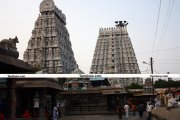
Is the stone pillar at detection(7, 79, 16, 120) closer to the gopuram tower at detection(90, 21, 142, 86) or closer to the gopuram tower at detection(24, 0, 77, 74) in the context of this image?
the gopuram tower at detection(24, 0, 77, 74)

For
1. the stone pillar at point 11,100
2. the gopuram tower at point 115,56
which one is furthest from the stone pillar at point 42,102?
the gopuram tower at point 115,56

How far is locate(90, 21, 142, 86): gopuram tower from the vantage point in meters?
102

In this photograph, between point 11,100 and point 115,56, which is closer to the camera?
point 11,100

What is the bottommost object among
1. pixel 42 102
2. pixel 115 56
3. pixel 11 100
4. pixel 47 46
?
pixel 42 102

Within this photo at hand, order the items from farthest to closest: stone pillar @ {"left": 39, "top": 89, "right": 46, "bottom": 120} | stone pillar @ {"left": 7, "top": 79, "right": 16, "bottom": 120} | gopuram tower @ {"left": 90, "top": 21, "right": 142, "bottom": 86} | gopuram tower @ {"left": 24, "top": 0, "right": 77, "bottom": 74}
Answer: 1. gopuram tower @ {"left": 90, "top": 21, "right": 142, "bottom": 86}
2. gopuram tower @ {"left": 24, "top": 0, "right": 77, "bottom": 74}
3. stone pillar @ {"left": 39, "top": 89, "right": 46, "bottom": 120}
4. stone pillar @ {"left": 7, "top": 79, "right": 16, "bottom": 120}

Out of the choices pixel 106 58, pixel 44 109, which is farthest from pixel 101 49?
pixel 44 109

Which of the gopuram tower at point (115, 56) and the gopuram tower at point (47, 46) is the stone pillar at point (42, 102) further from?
the gopuram tower at point (115, 56)

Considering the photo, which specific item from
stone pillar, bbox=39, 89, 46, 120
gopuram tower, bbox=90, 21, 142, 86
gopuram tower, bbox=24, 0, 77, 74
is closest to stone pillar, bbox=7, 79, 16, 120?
stone pillar, bbox=39, 89, 46, 120

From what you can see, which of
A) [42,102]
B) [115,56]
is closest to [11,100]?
[42,102]

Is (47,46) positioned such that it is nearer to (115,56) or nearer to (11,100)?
(115,56)

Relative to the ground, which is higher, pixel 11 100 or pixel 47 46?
pixel 47 46

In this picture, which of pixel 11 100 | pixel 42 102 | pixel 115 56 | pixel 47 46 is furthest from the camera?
pixel 115 56

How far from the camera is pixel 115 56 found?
103 metres

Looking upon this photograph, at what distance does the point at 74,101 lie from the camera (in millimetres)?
38750
